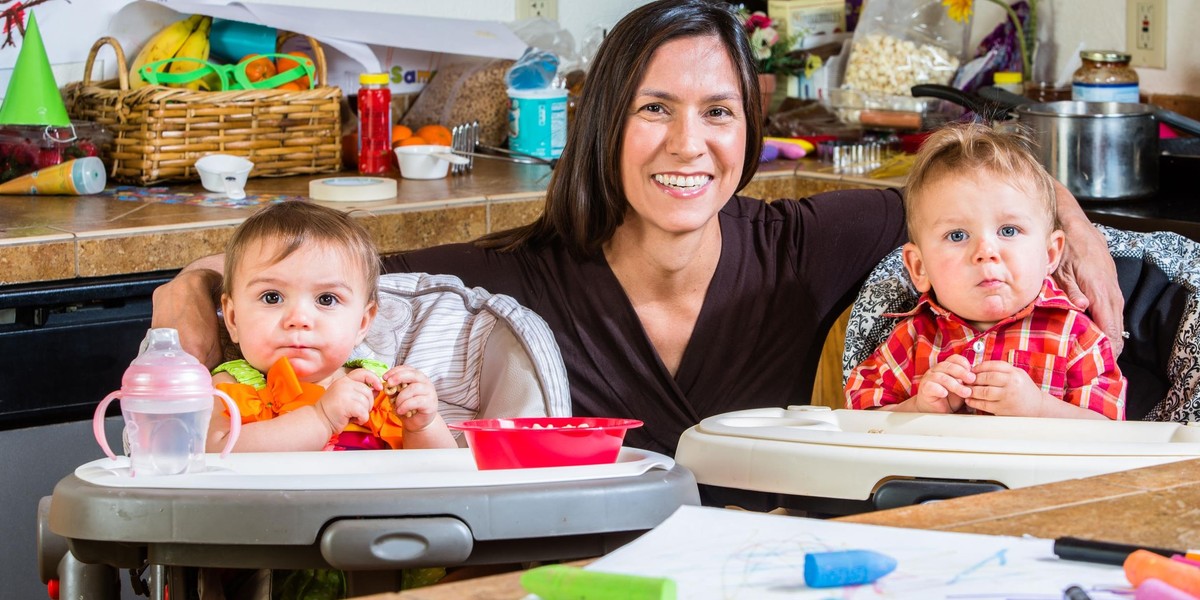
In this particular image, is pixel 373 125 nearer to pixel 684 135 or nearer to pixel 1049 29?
pixel 684 135

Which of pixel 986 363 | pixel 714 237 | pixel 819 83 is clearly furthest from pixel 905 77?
pixel 986 363

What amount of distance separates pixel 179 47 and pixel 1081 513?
241cm

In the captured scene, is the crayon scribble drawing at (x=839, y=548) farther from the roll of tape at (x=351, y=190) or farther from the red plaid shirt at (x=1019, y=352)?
the roll of tape at (x=351, y=190)

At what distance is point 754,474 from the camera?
136 cm

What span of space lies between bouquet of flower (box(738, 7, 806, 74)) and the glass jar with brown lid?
2.80 feet

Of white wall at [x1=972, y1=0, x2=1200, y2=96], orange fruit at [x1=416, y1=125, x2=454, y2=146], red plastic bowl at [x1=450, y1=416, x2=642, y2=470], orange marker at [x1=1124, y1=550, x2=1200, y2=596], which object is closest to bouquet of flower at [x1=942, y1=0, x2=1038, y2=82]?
white wall at [x1=972, y1=0, x2=1200, y2=96]

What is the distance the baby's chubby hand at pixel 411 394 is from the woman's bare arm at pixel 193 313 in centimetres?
28

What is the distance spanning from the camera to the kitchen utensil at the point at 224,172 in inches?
104

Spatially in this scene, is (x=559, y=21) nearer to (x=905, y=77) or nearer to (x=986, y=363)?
(x=905, y=77)

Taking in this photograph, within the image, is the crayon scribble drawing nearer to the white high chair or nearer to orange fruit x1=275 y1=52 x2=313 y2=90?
the white high chair

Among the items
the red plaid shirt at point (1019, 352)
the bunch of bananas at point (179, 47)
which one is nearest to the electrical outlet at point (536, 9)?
the bunch of bananas at point (179, 47)

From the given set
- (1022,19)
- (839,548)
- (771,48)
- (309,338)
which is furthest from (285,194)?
(839,548)

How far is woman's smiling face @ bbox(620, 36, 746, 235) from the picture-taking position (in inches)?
74.8

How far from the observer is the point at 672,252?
1968mm
